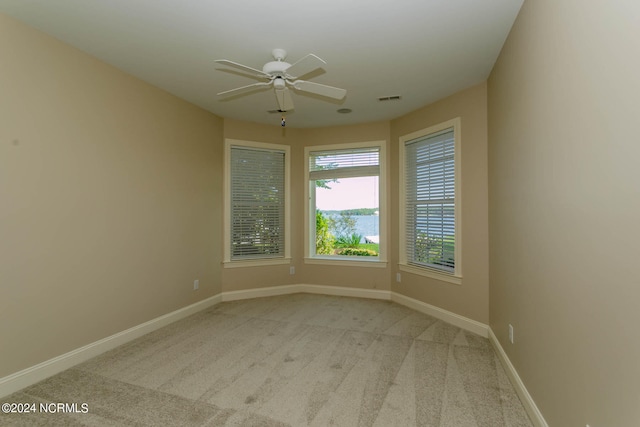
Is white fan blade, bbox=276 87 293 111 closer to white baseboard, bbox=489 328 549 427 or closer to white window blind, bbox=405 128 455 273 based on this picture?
white window blind, bbox=405 128 455 273

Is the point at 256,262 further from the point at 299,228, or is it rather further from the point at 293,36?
the point at 293,36

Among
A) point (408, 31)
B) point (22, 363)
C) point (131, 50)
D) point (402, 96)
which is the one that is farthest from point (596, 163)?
point (22, 363)

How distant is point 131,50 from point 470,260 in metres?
3.91

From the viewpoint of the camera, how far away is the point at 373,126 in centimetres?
479

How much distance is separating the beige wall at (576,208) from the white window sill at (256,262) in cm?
332

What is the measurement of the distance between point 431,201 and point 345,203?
56.5 inches

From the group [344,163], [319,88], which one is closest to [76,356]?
[319,88]

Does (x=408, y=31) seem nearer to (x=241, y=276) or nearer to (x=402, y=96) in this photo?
(x=402, y=96)

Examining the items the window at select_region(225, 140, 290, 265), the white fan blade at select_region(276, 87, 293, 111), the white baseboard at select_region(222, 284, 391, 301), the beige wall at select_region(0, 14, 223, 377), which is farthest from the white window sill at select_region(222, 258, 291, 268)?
the white fan blade at select_region(276, 87, 293, 111)

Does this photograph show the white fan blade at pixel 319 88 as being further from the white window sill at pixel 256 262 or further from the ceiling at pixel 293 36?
the white window sill at pixel 256 262

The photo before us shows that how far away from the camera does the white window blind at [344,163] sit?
4844mm

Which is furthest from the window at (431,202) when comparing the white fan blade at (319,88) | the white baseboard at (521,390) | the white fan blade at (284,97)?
the white fan blade at (284,97)

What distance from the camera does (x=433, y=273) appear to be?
3.94 metres

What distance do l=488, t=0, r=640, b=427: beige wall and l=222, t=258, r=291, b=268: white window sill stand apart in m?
3.32
